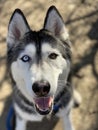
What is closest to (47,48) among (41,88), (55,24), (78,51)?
(55,24)

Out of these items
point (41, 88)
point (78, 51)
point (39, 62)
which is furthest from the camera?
point (78, 51)

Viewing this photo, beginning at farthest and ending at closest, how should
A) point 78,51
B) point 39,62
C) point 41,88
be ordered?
point 78,51 < point 39,62 < point 41,88

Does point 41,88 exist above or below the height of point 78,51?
above

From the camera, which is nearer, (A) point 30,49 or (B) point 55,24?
(A) point 30,49

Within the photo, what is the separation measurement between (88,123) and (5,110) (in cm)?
82

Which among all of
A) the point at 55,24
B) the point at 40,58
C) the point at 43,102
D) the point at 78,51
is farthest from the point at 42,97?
the point at 78,51

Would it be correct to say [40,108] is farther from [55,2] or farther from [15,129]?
[55,2]

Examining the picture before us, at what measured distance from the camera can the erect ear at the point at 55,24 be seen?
2672 millimetres

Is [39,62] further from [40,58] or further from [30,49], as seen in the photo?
[30,49]

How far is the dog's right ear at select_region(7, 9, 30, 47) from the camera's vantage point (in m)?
2.69

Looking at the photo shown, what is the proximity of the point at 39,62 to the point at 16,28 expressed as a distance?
0.41 metres

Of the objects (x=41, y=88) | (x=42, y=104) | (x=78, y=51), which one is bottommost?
(x=78, y=51)

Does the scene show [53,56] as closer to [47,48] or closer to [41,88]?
[47,48]

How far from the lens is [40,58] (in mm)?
2557
